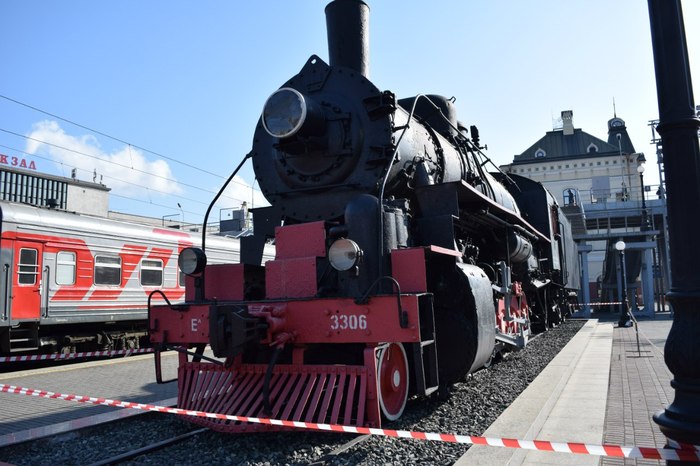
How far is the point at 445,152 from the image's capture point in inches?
269

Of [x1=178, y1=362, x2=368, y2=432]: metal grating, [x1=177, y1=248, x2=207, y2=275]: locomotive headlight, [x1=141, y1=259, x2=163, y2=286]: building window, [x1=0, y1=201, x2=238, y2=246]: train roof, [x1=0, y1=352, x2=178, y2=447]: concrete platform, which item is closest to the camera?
[x1=178, y1=362, x2=368, y2=432]: metal grating

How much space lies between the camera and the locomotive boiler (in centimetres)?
437

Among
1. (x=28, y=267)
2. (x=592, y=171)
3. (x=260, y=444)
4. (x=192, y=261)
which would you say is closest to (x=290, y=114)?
(x=192, y=261)

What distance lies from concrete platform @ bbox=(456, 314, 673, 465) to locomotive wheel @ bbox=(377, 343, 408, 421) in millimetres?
841

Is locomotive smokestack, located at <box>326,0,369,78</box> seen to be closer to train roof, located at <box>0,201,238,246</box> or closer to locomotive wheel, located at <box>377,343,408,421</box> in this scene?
locomotive wheel, located at <box>377,343,408,421</box>

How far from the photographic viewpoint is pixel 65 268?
10422 mm

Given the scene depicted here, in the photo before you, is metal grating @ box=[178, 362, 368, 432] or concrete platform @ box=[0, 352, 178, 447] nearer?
metal grating @ box=[178, 362, 368, 432]

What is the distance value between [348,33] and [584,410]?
465 centimetres

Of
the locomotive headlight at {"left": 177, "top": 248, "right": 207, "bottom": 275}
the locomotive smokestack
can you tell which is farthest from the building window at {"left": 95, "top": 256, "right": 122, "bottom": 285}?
the locomotive smokestack

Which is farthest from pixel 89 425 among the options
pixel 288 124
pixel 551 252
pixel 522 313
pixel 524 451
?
pixel 551 252

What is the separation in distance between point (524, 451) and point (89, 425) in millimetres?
3904

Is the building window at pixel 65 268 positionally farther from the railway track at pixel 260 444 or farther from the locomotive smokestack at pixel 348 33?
the locomotive smokestack at pixel 348 33

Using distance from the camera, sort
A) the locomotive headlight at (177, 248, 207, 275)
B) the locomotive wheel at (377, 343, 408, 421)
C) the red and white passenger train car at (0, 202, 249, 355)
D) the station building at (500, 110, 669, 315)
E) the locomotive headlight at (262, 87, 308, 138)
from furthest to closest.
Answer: the station building at (500, 110, 669, 315)
the red and white passenger train car at (0, 202, 249, 355)
the locomotive headlight at (177, 248, 207, 275)
the locomotive headlight at (262, 87, 308, 138)
the locomotive wheel at (377, 343, 408, 421)

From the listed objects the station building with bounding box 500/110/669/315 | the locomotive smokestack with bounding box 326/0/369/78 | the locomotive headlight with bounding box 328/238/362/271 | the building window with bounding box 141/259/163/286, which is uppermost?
the station building with bounding box 500/110/669/315
